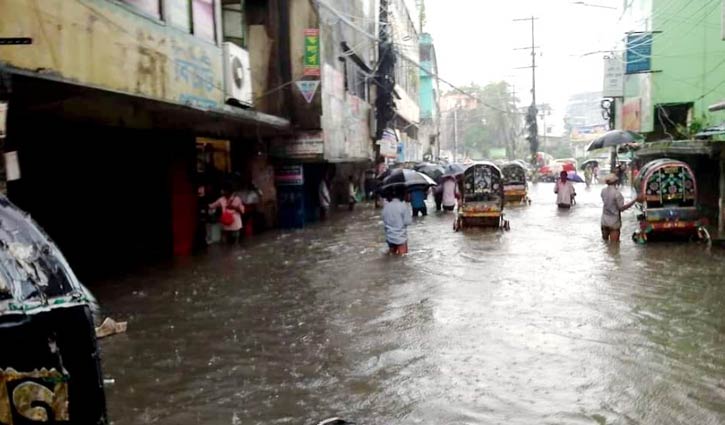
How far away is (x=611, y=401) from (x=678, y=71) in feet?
70.6

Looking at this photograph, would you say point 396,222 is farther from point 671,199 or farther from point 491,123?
point 491,123

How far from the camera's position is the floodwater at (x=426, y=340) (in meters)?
5.26

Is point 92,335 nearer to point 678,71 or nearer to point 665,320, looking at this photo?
point 665,320

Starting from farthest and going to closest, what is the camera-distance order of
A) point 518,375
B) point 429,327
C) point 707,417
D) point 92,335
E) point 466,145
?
point 466,145, point 429,327, point 518,375, point 707,417, point 92,335

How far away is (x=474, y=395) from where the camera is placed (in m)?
5.47

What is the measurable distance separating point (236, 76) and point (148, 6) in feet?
11.5

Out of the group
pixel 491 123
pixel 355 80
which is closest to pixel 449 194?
pixel 355 80

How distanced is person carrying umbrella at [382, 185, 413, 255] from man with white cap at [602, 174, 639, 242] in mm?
4583

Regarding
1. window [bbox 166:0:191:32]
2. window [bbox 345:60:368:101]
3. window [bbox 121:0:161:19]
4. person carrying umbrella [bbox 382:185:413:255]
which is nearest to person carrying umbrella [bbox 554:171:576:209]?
window [bbox 345:60:368:101]

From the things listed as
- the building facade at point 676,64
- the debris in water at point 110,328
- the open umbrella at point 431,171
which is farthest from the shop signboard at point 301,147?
the building facade at point 676,64

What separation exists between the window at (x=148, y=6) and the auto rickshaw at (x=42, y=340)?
23.9 ft

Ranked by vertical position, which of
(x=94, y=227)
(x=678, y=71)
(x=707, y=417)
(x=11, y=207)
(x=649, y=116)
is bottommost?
(x=707, y=417)

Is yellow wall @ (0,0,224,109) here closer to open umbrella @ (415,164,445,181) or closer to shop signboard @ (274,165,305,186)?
shop signboard @ (274,165,305,186)

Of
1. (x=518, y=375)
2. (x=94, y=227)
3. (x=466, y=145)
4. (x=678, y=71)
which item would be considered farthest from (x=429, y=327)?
(x=466, y=145)
